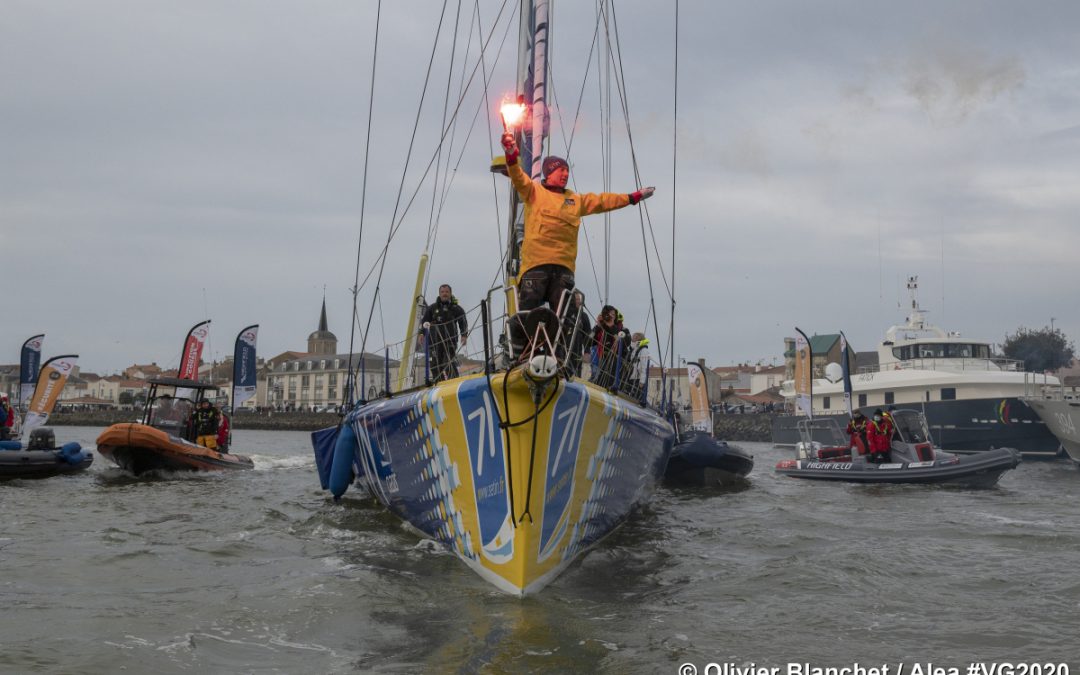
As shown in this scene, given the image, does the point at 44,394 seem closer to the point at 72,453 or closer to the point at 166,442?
the point at 72,453

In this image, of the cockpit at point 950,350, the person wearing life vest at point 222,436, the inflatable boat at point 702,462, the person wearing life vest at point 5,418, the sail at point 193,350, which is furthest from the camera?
the cockpit at point 950,350

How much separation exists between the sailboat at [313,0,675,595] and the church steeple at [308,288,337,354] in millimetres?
132624

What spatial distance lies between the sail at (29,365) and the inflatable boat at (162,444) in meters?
6.27

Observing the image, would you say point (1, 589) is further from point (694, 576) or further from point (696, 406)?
point (696, 406)

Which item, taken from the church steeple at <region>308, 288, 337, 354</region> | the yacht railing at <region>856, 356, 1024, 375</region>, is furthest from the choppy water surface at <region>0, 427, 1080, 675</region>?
the church steeple at <region>308, 288, 337, 354</region>

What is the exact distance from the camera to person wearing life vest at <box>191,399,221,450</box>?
1903cm

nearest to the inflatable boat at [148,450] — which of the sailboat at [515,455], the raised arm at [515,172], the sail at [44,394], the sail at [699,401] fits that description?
the sail at [44,394]

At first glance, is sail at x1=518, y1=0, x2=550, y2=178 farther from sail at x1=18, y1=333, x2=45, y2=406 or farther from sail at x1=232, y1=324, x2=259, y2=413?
sail at x1=18, y1=333, x2=45, y2=406

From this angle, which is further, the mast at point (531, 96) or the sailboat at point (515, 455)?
the mast at point (531, 96)

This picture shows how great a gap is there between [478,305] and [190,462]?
11737 mm

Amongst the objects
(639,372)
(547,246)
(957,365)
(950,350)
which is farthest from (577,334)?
(950,350)

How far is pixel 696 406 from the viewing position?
2183 cm

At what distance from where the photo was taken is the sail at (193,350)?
75.1 feet

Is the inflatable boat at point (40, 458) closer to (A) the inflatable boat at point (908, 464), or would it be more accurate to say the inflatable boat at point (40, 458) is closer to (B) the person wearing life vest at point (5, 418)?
(B) the person wearing life vest at point (5, 418)
